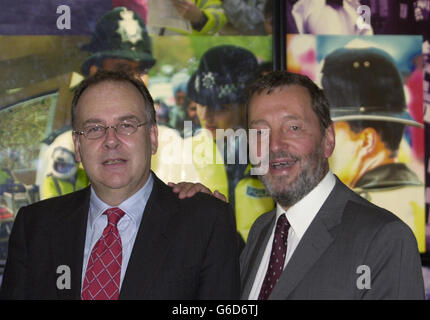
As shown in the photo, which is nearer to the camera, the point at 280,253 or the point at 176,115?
the point at 280,253

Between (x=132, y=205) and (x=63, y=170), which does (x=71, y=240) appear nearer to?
(x=132, y=205)

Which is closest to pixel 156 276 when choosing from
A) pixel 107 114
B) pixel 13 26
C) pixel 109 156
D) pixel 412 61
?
pixel 109 156

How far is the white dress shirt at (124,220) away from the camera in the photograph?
196 cm

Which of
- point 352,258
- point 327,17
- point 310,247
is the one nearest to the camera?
point 352,258

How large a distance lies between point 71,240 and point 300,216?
792 mm

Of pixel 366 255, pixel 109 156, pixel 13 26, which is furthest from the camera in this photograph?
pixel 13 26

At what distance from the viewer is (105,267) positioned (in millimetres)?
1889

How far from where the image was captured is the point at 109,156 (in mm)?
1954

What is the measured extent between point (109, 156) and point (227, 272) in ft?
1.78

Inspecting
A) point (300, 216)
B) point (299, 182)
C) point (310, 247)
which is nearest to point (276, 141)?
point (299, 182)

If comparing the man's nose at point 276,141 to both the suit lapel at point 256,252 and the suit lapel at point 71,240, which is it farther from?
the suit lapel at point 71,240

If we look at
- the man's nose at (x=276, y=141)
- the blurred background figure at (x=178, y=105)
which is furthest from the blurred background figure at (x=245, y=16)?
the man's nose at (x=276, y=141)

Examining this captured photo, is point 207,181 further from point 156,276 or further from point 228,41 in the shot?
point 156,276

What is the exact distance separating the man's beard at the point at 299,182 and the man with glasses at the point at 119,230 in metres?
0.22
